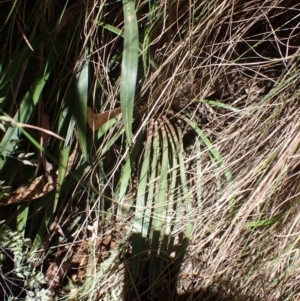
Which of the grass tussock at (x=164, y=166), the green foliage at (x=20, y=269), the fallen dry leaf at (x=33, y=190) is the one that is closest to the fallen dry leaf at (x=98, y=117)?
the grass tussock at (x=164, y=166)

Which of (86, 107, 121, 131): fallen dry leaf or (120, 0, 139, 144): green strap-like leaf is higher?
(120, 0, 139, 144): green strap-like leaf

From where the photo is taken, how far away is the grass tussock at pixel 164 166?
1.71 meters

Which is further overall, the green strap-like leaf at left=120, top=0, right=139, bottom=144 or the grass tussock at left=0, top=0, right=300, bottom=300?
the grass tussock at left=0, top=0, right=300, bottom=300

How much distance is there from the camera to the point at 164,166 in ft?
6.21

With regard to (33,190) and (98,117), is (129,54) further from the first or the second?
(33,190)

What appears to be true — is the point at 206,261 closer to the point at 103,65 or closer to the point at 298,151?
the point at 298,151

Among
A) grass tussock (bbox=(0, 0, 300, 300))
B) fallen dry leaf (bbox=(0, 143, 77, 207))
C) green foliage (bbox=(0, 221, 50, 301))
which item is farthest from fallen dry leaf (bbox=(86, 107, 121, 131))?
green foliage (bbox=(0, 221, 50, 301))

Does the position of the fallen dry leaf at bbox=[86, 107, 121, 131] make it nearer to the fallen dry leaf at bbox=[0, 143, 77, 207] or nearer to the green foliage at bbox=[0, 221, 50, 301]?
the fallen dry leaf at bbox=[0, 143, 77, 207]

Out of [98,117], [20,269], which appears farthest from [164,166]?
[20,269]

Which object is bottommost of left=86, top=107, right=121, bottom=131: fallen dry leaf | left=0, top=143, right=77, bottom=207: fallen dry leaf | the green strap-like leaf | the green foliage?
the green foliage

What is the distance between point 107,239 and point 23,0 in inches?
33.9

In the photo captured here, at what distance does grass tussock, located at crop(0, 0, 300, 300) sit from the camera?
5.63ft

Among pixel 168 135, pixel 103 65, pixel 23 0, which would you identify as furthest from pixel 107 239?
pixel 23 0

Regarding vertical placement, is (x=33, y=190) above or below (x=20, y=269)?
above
